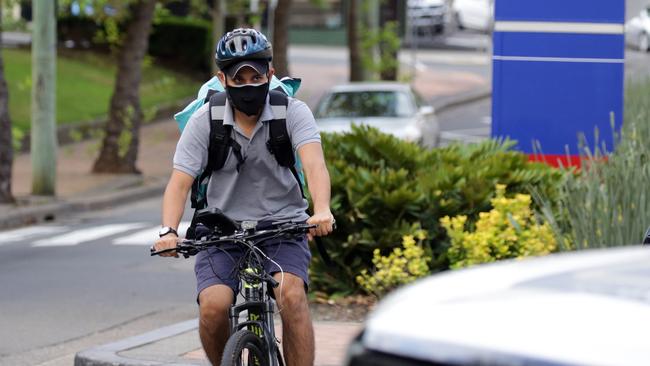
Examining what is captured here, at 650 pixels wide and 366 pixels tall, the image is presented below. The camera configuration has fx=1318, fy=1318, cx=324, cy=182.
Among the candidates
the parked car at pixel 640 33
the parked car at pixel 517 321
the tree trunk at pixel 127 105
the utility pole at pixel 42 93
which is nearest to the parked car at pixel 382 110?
the tree trunk at pixel 127 105

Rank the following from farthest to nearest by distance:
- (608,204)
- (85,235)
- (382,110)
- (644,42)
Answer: (644,42)
(382,110)
(85,235)
(608,204)

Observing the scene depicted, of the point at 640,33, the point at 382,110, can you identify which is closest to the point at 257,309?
the point at 382,110

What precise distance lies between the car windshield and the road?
5.21 meters

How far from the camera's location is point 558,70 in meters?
10.7

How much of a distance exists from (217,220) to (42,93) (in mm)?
14261

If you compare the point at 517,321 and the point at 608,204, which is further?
the point at 608,204

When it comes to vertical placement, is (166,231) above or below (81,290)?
above

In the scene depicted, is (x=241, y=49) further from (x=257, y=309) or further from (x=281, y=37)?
(x=281, y=37)

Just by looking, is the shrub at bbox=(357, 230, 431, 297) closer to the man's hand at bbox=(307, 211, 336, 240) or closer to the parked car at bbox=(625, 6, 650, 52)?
the man's hand at bbox=(307, 211, 336, 240)

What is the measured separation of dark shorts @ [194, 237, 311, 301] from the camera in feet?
16.8

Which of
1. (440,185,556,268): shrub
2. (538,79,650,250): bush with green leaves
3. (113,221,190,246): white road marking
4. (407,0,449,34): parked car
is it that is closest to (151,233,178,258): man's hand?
(538,79,650,250): bush with green leaves

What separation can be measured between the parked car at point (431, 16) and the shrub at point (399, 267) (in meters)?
42.2

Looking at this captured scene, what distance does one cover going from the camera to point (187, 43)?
35.0 m

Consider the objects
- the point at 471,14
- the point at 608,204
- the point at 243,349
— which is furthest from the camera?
the point at 471,14
